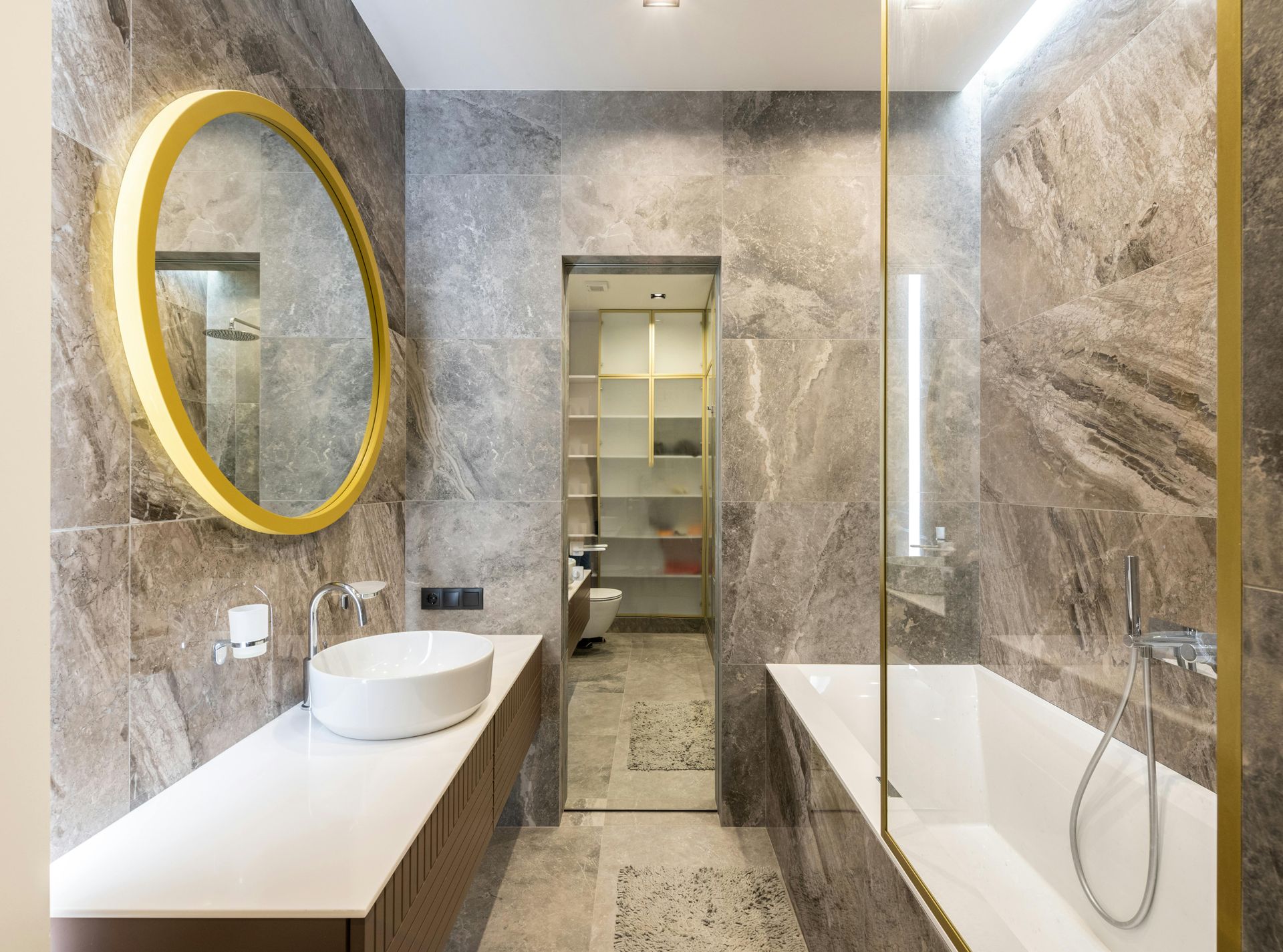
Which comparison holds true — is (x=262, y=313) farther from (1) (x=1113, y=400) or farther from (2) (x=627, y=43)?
(1) (x=1113, y=400)

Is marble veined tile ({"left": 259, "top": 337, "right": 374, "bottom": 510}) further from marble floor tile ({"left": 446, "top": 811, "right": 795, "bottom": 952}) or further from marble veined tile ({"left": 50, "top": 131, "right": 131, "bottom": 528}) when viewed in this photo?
marble floor tile ({"left": 446, "top": 811, "right": 795, "bottom": 952})

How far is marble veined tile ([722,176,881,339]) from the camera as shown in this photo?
7.75 feet

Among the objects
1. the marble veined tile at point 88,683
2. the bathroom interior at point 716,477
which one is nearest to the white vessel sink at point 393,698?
the bathroom interior at point 716,477

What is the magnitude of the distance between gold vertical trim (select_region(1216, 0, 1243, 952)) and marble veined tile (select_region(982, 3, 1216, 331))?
48 millimetres

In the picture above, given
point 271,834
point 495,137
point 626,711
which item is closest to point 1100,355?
point 271,834

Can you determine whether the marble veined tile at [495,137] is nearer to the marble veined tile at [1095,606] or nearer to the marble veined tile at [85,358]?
the marble veined tile at [85,358]

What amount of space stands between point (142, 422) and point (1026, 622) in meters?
1.49

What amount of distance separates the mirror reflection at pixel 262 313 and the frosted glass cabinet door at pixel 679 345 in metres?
2.82

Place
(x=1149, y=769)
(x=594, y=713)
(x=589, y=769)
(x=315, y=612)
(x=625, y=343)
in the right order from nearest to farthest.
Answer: (x=1149, y=769), (x=315, y=612), (x=589, y=769), (x=594, y=713), (x=625, y=343)

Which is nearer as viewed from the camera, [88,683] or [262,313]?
[88,683]

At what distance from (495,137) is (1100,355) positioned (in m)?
2.23

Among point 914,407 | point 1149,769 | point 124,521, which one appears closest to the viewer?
point 1149,769

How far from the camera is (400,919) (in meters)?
1.00

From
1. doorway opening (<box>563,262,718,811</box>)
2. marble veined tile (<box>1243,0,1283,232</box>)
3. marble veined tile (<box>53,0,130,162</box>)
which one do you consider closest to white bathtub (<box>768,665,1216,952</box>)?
marble veined tile (<box>1243,0,1283,232</box>)
